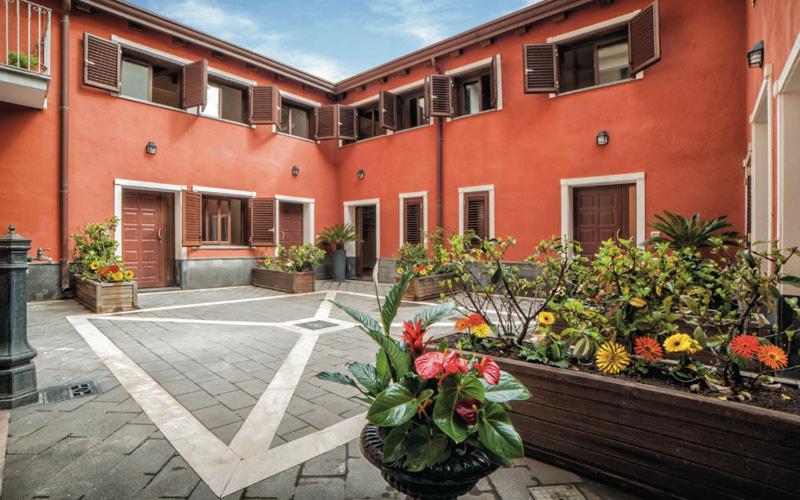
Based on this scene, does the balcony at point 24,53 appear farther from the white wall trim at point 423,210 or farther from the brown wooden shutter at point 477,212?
the brown wooden shutter at point 477,212

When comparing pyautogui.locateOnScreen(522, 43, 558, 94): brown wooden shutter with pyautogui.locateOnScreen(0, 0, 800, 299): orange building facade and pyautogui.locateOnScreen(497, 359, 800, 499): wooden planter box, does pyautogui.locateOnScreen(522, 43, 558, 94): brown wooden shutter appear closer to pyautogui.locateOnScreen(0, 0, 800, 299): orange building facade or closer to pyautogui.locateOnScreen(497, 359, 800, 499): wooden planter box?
pyautogui.locateOnScreen(0, 0, 800, 299): orange building facade

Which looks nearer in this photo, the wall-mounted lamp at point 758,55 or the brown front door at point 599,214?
the wall-mounted lamp at point 758,55

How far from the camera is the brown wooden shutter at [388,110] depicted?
1061 cm

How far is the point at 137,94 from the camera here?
871 centimetres

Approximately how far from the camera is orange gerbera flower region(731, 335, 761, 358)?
1664 millimetres

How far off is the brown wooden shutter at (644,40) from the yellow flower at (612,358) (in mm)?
6711

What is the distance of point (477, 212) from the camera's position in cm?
938

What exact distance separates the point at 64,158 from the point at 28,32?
81.4 inches

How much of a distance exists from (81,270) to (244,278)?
3.25 metres

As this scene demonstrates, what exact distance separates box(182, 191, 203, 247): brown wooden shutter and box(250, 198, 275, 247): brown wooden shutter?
1.21m

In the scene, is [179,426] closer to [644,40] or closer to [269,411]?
[269,411]

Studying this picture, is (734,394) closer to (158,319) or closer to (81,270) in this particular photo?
(158,319)

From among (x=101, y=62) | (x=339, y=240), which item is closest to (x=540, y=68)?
(x=339, y=240)

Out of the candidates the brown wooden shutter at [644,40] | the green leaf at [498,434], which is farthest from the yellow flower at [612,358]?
the brown wooden shutter at [644,40]
